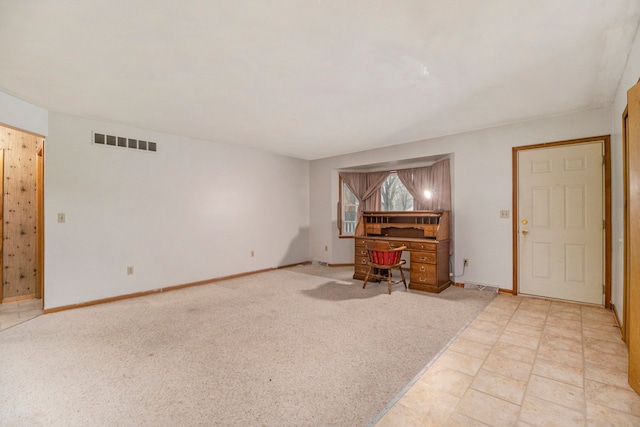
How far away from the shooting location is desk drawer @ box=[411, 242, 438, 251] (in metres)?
4.09

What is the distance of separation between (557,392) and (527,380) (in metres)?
0.16

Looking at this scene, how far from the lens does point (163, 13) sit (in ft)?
5.71

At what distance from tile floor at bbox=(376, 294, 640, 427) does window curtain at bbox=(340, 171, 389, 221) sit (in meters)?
3.47

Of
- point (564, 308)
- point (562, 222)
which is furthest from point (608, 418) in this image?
point (562, 222)

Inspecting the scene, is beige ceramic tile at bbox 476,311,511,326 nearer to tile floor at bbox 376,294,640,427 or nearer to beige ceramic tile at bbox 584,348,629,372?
tile floor at bbox 376,294,640,427

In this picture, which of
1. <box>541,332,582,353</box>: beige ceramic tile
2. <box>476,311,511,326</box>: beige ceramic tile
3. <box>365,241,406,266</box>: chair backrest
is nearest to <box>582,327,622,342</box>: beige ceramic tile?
<box>541,332,582,353</box>: beige ceramic tile

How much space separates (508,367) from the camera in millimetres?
2111

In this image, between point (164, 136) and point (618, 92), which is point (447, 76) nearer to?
point (618, 92)

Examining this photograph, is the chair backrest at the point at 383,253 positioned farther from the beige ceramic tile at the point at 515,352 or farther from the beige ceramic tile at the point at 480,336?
the beige ceramic tile at the point at 515,352

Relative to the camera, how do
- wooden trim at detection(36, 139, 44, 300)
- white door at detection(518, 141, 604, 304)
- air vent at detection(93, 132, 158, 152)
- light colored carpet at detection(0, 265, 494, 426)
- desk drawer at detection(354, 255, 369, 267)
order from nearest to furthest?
light colored carpet at detection(0, 265, 494, 426)
white door at detection(518, 141, 604, 304)
wooden trim at detection(36, 139, 44, 300)
air vent at detection(93, 132, 158, 152)
desk drawer at detection(354, 255, 369, 267)

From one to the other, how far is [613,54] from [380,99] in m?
1.88

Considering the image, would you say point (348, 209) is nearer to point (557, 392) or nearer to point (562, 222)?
point (562, 222)

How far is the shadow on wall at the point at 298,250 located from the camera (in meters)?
6.07

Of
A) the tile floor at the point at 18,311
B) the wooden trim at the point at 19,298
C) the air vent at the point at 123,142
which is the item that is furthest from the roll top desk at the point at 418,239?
the wooden trim at the point at 19,298
